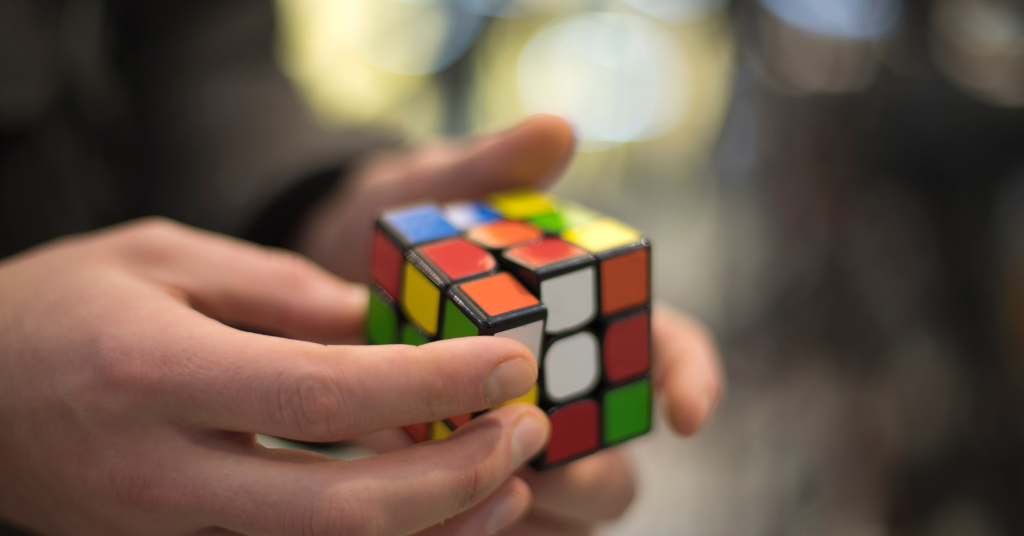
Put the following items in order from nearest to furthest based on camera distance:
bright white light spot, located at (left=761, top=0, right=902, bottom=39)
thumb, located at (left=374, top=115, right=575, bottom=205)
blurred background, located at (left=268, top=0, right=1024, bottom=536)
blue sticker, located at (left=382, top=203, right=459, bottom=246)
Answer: blue sticker, located at (left=382, top=203, right=459, bottom=246) < thumb, located at (left=374, top=115, right=575, bottom=205) < blurred background, located at (left=268, top=0, right=1024, bottom=536) < bright white light spot, located at (left=761, top=0, right=902, bottom=39)

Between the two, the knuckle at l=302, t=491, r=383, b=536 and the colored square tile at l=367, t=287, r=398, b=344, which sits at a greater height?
the colored square tile at l=367, t=287, r=398, b=344

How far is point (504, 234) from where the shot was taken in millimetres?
693

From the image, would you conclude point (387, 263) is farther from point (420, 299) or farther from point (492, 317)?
point (492, 317)

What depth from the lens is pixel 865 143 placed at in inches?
71.7

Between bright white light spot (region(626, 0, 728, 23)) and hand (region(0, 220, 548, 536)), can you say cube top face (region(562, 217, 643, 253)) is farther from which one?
bright white light spot (region(626, 0, 728, 23))

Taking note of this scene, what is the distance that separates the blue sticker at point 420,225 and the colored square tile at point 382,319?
0.09m

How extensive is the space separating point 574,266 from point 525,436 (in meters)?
0.18

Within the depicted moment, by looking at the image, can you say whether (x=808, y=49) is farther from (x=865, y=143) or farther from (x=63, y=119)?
(x=63, y=119)

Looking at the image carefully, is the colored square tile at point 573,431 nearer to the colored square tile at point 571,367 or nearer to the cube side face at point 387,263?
the colored square tile at point 571,367

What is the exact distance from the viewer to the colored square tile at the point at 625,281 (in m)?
0.64

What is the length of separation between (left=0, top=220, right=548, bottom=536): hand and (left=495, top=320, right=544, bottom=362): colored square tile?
0.05m

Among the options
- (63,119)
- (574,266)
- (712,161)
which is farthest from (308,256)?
(712,161)

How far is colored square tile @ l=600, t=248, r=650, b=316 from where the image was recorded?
2.09 feet

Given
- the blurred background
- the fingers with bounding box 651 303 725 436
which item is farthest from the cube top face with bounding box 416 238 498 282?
the blurred background
